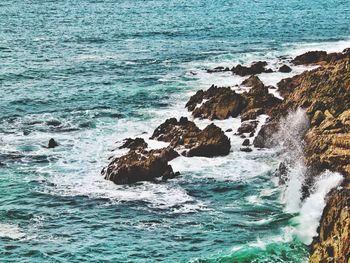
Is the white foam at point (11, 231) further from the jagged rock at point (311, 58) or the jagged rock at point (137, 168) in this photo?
the jagged rock at point (311, 58)

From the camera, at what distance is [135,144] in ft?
143

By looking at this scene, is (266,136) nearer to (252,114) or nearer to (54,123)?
(252,114)

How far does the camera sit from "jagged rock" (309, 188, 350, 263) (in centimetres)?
2369

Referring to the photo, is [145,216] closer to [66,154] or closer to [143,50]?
[66,154]

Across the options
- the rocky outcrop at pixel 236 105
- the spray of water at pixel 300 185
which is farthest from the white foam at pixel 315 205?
the rocky outcrop at pixel 236 105

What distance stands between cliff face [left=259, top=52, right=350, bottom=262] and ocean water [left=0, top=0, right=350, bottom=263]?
1200 mm

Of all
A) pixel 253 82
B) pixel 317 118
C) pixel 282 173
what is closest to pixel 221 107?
pixel 253 82

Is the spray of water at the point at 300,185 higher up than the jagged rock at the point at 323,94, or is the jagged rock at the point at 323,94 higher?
the jagged rock at the point at 323,94

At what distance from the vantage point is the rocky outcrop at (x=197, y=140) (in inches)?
1646


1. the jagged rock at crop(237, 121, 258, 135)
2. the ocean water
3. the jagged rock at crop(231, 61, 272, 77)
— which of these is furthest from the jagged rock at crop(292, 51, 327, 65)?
the jagged rock at crop(237, 121, 258, 135)

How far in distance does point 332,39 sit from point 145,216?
6608cm

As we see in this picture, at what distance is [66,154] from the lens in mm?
43656

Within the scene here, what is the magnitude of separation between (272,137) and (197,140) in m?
5.25

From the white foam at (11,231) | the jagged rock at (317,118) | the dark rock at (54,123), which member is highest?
the jagged rock at (317,118)
